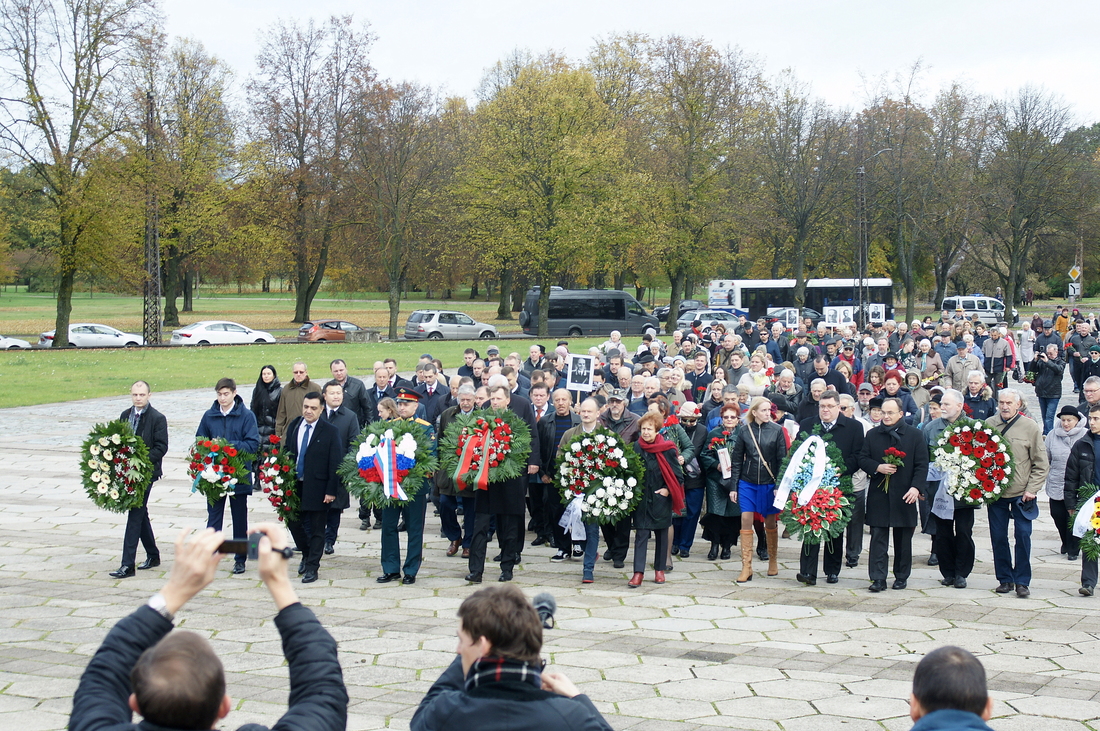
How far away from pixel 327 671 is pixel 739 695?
4592mm

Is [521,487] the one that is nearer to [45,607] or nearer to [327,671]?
[45,607]

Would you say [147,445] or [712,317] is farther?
[712,317]

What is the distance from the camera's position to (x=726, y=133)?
54.8 metres

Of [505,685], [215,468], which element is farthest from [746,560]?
[505,685]

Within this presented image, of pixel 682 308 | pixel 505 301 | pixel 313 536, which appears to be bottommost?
pixel 313 536

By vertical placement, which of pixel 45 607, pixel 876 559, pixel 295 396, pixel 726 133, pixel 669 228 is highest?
pixel 726 133

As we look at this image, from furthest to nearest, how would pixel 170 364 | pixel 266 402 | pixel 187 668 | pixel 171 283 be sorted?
pixel 171 283 < pixel 170 364 < pixel 266 402 < pixel 187 668

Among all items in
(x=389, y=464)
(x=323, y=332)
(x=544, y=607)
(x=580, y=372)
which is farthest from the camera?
(x=323, y=332)

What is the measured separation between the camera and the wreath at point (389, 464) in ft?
32.7

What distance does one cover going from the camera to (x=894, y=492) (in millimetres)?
9875

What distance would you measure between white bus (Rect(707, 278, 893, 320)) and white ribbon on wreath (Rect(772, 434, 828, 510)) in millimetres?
47888

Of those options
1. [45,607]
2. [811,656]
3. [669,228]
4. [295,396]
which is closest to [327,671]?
[811,656]

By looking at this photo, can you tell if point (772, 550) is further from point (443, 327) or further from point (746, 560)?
point (443, 327)

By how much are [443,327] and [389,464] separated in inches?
1606
